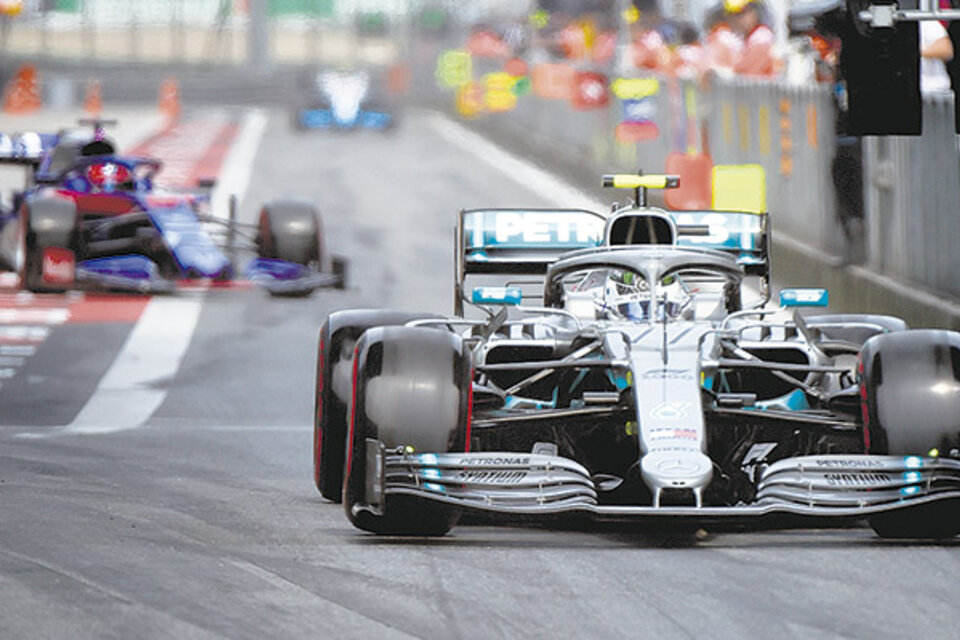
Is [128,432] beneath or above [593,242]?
beneath

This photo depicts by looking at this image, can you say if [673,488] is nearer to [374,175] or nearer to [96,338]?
[96,338]

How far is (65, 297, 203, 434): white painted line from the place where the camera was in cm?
1407

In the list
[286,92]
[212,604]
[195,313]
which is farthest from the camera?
[286,92]

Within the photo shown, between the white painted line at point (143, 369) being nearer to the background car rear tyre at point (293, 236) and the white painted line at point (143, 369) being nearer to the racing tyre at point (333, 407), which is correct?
the background car rear tyre at point (293, 236)

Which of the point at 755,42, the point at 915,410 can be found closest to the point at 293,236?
the point at 755,42

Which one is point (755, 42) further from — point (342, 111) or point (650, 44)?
point (342, 111)

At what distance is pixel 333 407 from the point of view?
1053 centimetres

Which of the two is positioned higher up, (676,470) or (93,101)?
(93,101)

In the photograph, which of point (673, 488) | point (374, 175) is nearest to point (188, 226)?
point (673, 488)

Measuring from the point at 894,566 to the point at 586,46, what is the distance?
129 feet

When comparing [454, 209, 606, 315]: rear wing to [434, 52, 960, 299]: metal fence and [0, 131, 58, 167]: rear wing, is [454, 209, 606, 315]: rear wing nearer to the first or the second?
[434, 52, 960, 299]: metal fence

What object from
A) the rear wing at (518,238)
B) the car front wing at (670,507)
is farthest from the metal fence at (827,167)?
the car front wing at (670,507)

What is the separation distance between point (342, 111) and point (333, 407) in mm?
40488

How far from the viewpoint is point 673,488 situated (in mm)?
9031
